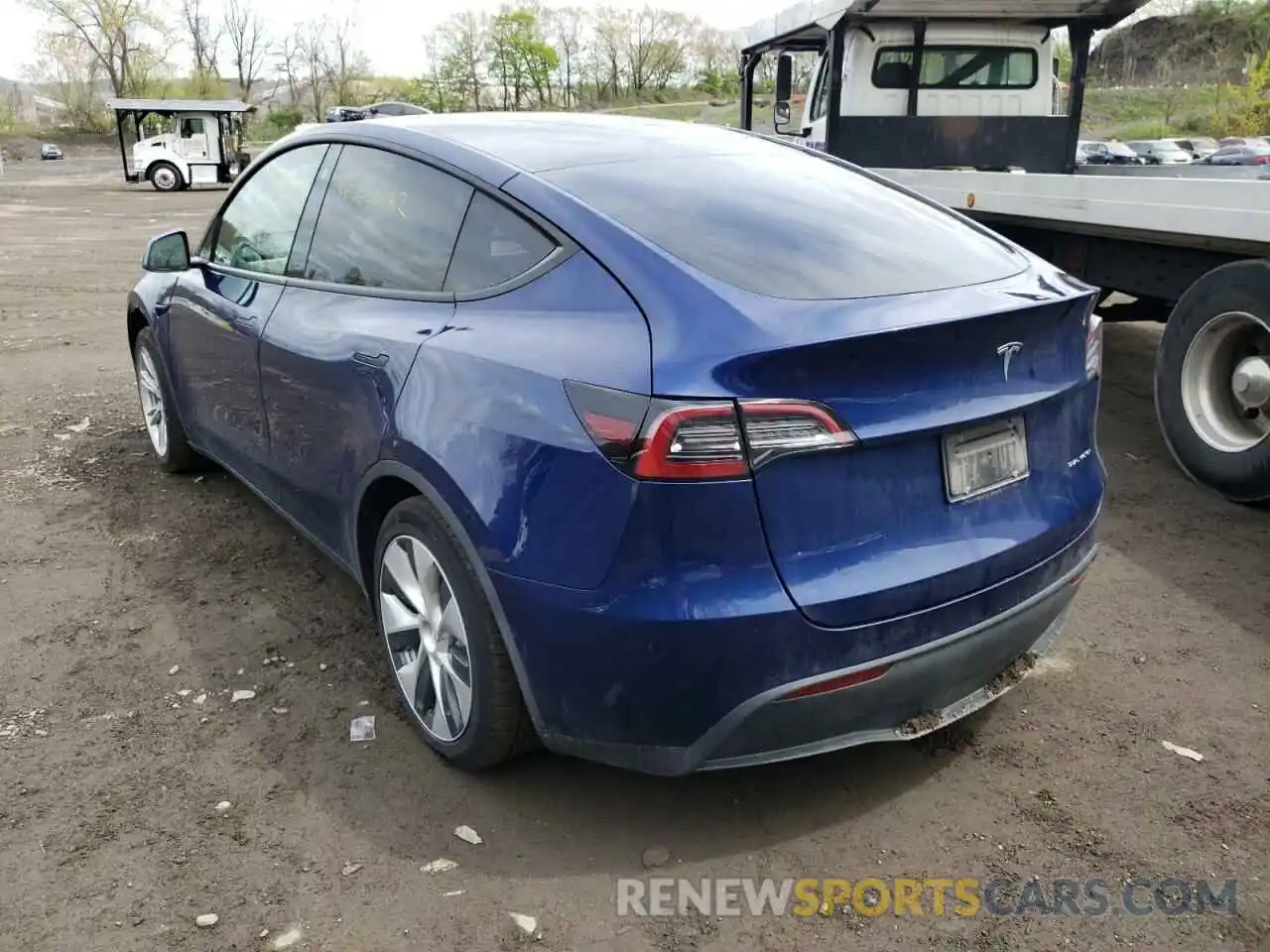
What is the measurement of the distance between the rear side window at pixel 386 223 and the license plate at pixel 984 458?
4.68 ft

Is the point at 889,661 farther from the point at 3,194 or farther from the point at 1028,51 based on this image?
the point at 3,194

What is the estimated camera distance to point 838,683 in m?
2.27

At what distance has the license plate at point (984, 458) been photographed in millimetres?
2396

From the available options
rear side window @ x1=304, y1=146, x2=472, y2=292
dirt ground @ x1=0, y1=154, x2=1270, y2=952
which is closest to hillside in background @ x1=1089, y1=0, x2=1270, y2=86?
dirt ground @ x1=0, y1=154, x2=1270, y2=952

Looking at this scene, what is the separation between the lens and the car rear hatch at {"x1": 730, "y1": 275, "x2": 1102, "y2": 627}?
2.20 metres

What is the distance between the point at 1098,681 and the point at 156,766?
282 cm

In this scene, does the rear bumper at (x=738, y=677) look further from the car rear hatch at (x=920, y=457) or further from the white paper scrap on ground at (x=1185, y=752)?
the white paper scrap on ground at (x=1185, y=752)

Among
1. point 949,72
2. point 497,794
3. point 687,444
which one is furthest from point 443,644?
point 949,72

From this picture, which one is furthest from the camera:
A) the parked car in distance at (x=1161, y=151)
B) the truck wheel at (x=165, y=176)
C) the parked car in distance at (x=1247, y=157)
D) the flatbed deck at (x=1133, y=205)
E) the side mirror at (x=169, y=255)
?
the truck wheel at (x=165, y=176)

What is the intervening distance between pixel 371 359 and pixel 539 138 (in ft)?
2.78

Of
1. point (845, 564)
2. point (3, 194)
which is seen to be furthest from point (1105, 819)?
point (3, 194)

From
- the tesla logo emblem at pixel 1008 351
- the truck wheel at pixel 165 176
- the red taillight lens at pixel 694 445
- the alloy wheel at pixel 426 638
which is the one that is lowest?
the alloy wheel at pixel 426 638

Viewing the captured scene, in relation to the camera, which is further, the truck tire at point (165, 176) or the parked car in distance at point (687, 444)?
the truck tire at point (165, 176)

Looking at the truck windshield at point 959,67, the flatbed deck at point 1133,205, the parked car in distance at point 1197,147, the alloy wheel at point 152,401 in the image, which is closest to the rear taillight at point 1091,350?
the flatbed deck at point 1133,205
